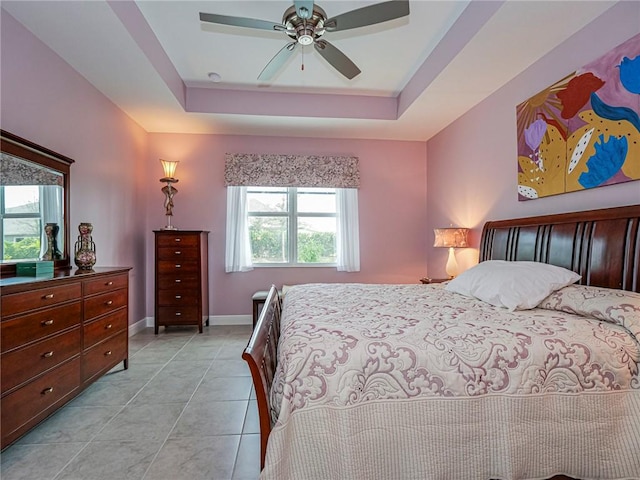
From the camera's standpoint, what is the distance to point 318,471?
3.72 feet

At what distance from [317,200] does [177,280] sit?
84.3 inches

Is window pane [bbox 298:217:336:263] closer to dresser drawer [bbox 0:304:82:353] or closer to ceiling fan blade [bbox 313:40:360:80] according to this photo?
ceiling fan blade [bbox 313:40:360:80]

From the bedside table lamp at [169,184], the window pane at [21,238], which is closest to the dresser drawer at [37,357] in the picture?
the window pane at [21,238]

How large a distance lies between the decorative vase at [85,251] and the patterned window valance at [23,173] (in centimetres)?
41

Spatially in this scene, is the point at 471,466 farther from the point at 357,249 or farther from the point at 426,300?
the point at 357,249

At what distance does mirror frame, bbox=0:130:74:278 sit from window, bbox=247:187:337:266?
218cm

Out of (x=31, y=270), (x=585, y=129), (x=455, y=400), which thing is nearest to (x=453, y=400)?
(x=455, y=400)

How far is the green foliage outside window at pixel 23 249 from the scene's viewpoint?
211cm

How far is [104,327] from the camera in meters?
2.50

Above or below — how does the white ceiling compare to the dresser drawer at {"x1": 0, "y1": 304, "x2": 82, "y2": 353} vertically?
above

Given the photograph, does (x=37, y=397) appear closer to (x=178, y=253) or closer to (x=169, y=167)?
(x=178, y=253)

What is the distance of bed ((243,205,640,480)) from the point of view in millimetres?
1152

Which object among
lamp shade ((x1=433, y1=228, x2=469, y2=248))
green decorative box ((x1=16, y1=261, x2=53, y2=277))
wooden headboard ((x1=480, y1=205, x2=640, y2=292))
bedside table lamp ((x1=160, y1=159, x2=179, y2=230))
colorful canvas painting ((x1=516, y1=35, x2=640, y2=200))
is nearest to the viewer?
wooden headboard ((x1=480, y1=205, x2=640, y2=292))

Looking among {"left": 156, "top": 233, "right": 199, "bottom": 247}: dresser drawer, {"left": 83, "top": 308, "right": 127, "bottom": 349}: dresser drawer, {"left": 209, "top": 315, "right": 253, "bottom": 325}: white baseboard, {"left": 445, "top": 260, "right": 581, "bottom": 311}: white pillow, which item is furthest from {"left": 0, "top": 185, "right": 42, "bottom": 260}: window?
{"left": 445, "top": 260, "right": 581, "bottom": 311}: white pillow
